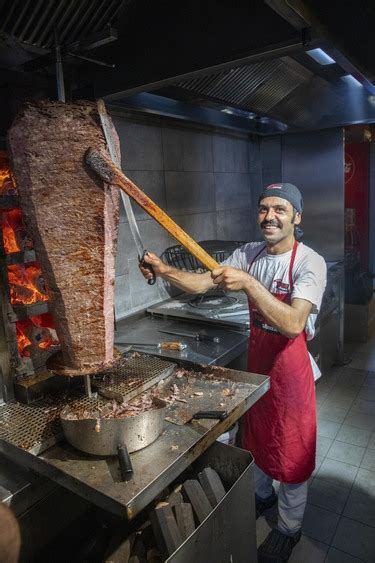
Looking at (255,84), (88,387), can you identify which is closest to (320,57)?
(255,84)

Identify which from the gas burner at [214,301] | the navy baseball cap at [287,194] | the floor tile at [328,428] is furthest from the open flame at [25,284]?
the floor tile at [328,428]

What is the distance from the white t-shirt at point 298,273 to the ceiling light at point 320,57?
1724 mm

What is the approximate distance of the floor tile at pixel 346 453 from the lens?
3.31 m

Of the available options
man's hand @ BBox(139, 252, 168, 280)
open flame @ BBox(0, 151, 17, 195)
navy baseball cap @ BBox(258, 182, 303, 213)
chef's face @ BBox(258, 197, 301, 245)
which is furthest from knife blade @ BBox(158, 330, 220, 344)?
open flame @ BBox(0, 151, 17, 195)

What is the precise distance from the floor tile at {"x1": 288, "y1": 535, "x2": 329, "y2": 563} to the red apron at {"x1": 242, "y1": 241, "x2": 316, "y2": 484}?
49 centimetres

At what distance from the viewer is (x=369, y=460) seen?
3289mm

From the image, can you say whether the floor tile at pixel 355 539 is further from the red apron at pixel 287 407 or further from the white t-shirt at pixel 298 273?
the white t-shirt at pixel 298 273

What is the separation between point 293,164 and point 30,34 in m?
4.55

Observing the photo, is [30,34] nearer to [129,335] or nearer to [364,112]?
[129,335]

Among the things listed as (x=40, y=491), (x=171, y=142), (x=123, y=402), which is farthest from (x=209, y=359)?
(x=171, y=142)

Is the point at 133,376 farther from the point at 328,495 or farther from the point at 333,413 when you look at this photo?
the point at 333,413

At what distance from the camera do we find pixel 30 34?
143 centimetres

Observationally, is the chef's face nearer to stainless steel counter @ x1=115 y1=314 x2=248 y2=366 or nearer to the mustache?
the mustache

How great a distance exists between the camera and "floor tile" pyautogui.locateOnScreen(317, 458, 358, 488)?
3094 mm
